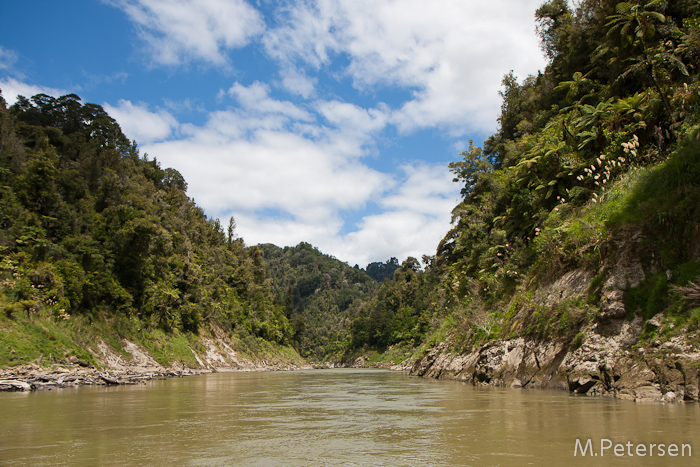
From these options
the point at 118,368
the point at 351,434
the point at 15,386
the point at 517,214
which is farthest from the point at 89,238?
the point at 351,434

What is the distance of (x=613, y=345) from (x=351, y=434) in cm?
877

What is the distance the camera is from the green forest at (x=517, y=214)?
1380 centimetres

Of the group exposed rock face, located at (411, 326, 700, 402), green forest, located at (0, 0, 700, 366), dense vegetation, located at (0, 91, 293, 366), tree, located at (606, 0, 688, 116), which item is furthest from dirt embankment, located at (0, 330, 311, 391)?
tree, located at (606, 0, 688, 116)

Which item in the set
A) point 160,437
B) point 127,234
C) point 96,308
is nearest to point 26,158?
point 127,234

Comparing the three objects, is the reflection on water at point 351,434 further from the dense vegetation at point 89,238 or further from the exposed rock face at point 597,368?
the dense vegetation at point 89,238

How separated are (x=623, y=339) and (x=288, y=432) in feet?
31.9

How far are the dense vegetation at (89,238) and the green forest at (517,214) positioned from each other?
175mm

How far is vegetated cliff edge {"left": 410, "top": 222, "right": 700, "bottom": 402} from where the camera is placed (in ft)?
32.7

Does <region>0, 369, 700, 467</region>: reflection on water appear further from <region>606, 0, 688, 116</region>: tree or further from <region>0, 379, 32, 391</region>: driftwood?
<region>606, 0, 688, 116</region>: tree

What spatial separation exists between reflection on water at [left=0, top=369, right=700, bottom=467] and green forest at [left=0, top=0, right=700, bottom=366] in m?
4.71

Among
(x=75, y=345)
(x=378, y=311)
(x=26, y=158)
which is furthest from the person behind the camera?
(x=378, y=311)

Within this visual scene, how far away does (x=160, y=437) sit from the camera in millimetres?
7055

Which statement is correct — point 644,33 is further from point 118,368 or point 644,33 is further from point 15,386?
point 118,368

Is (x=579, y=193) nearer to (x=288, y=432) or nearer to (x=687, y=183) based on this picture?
(x=687, y=183)
